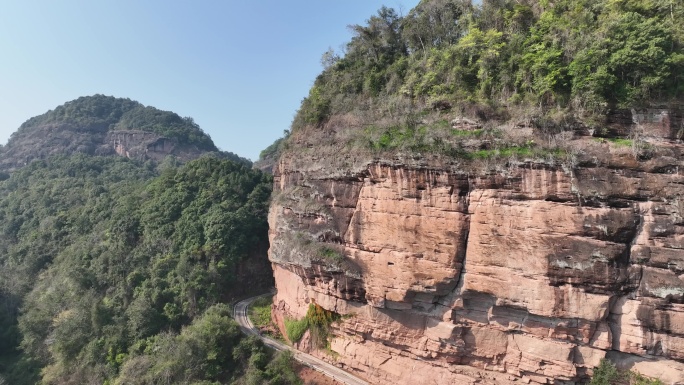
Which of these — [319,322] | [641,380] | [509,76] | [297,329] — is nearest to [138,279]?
[297,329]

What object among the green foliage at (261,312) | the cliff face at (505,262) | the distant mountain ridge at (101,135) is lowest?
the green foliage at (261,312)

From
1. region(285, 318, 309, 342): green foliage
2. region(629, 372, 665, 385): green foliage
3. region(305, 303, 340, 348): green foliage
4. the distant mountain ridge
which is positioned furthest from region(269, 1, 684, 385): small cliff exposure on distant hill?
the distant mountain ridge

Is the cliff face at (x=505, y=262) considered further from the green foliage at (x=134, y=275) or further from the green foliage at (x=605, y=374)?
the green foliage at (x=134, y=275)

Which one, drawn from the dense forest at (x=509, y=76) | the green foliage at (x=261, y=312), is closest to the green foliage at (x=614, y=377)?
the dense forest at (x=509, y=76)

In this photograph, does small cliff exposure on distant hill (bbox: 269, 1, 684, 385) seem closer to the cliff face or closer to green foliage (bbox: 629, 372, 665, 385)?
the cliff face

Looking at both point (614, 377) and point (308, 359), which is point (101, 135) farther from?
point (614, 377)

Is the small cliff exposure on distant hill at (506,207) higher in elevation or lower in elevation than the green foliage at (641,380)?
higher

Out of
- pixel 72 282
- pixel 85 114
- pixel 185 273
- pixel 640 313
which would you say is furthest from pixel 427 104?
pixel 85 114

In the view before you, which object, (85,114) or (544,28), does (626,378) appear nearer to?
(544,28)
